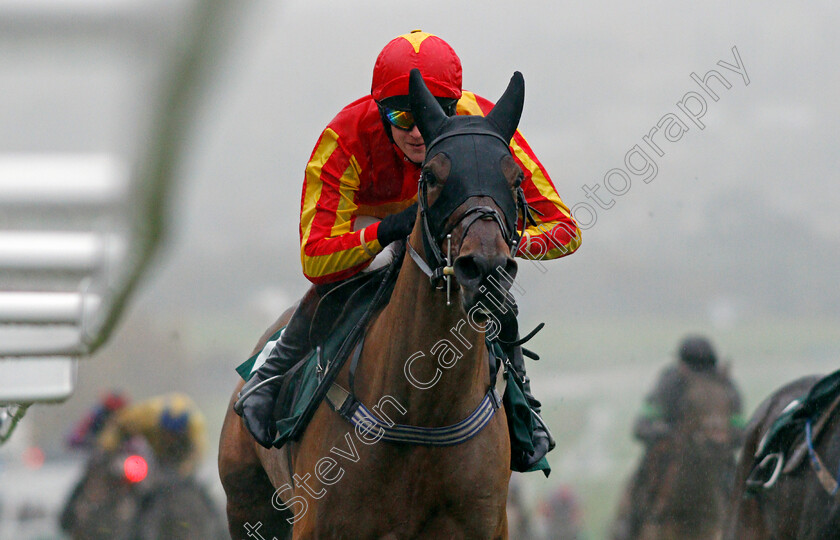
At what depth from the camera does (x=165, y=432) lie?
875 centimetres

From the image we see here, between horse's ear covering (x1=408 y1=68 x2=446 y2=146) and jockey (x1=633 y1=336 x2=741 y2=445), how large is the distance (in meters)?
5.27

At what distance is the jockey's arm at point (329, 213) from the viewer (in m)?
3.37

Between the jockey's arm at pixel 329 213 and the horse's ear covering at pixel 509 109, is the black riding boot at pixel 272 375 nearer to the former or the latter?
the jockey's arm at pixel 329 213

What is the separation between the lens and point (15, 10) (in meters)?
0.70

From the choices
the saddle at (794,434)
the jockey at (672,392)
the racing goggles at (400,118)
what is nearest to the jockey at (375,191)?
the racing goggles at (400,118)

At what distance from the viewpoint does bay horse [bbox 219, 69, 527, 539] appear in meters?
2.83

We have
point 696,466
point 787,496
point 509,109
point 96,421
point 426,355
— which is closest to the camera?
point 426,355

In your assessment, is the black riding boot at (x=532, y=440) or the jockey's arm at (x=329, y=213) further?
the black riding boot at (x=532, y=440)

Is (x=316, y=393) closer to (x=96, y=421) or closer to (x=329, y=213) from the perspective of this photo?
(x=329, y=213)

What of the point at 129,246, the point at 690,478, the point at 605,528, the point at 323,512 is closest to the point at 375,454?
the point at 323,512

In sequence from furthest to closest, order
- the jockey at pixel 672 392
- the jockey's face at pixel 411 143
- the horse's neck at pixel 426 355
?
the jockey at pixel 672 392
the jockey's face at pixel 411 143
the horse's neck at pixel 426 355

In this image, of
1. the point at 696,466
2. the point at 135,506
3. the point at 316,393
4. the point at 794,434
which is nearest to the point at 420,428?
the point at 316,393

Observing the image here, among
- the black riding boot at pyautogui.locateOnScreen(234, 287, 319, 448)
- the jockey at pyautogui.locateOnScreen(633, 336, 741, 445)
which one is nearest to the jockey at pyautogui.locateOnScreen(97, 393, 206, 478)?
the jockey at pyautogui.locateOnScreen(633, 336, 741, 445)

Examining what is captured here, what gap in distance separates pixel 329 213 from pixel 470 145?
31.2 inches
